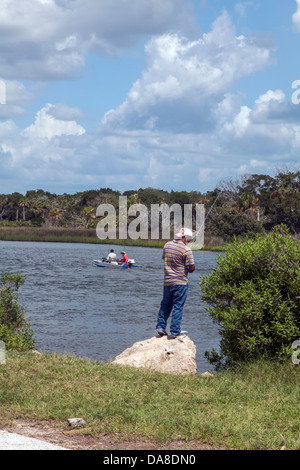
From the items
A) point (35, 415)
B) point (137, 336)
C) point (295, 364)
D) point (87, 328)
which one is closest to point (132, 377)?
point (35, 415)

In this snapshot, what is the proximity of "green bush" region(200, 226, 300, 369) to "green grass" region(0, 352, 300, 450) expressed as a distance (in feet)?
1.64

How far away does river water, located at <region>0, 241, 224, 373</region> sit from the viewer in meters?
18.0

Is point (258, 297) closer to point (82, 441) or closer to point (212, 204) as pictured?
point (82, 441)

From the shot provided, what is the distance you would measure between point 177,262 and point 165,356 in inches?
65.1

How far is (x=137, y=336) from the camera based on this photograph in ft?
63.9

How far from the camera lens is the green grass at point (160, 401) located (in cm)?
610

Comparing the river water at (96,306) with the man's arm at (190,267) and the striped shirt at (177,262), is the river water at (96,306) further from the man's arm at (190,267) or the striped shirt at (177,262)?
the man's arm at (190,267)

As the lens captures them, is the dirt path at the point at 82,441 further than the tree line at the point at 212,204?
No

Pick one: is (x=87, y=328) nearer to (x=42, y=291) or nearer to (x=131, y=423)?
(x=42, y=291)

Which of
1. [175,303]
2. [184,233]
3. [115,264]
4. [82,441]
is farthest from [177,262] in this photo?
[115,264]

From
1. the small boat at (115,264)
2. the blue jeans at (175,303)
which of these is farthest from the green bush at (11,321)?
the small boat at (115,264)

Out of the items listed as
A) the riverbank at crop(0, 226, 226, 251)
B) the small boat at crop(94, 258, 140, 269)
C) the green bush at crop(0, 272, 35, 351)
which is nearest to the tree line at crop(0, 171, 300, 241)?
the riverbank at crop(0, 226, 226, 251)

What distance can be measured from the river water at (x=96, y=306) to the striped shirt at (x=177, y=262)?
1.86 meters
